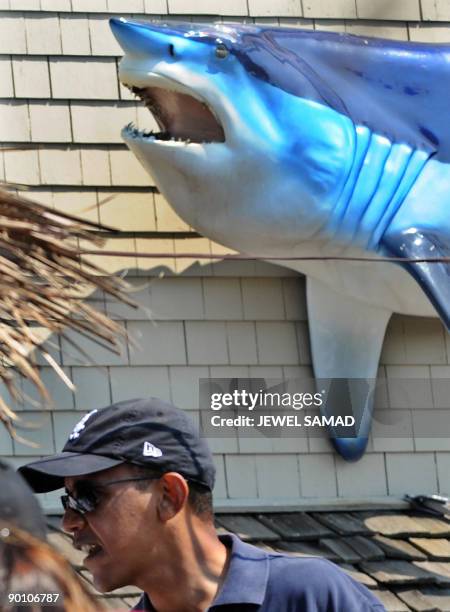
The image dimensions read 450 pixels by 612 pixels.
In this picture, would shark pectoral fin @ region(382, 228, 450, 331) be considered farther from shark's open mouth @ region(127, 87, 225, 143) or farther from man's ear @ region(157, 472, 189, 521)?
man's ear @ region(157, 472, 189, 521)

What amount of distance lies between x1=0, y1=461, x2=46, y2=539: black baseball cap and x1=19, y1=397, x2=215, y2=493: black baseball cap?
18.6 inches

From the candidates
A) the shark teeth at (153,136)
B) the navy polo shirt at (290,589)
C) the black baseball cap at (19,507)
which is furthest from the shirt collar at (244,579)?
the shark teeth at (153,136)

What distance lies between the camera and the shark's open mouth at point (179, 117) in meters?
5.29

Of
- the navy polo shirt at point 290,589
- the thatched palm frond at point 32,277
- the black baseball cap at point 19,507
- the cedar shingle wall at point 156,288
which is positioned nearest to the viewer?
the black baseball cap at point 19,507

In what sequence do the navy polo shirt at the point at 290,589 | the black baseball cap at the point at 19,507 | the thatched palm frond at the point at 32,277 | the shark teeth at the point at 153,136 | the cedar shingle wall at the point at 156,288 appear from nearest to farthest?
the black baseball cap at the point at 19,507 → the navy polo shirt at the point at 290,589 → the thatched palm frond at the point at 32,277 → the shark teeth at the point at 153,136 → the cedar shingle wall at the point at 156,288

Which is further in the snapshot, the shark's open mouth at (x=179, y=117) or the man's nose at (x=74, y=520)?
the shark's open mouth at (x=179, y=117)

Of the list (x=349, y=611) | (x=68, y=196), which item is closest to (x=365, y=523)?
(x=68, y=196)

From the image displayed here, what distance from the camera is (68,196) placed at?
222 inches

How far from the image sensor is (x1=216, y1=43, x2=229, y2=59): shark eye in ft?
17.2

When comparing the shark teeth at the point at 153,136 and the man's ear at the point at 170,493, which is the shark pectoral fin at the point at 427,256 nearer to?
the shark teeth at the point at 153,136

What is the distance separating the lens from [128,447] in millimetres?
2480

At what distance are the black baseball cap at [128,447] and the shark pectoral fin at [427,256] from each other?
8.53 ft

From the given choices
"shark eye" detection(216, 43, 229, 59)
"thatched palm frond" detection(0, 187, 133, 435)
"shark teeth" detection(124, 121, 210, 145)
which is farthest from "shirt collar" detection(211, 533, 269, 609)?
"shark eye" detection(216, 43, 229, 59)

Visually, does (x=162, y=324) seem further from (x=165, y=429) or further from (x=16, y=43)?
(x=165, y=429)
